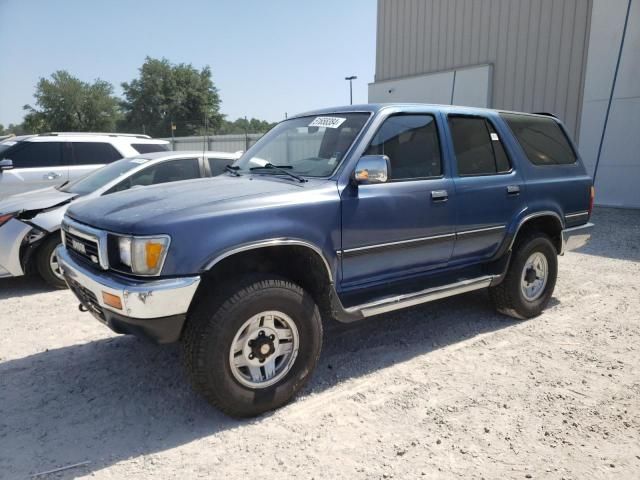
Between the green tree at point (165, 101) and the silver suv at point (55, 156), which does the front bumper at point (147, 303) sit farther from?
the green tree at point (165, 101)

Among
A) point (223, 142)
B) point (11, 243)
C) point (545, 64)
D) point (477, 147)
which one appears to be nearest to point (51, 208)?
point (11, 243)

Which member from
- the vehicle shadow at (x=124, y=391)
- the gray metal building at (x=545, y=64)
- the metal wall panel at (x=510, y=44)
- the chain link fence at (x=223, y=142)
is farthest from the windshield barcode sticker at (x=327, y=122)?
the chain link fence at (x=223, y=142)

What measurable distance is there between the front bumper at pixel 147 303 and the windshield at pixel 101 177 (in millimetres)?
3395

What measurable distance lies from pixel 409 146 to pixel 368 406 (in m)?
1.95

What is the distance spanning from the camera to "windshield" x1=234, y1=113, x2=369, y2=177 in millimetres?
3574

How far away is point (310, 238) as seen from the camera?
3.11m

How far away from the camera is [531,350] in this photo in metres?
4.05

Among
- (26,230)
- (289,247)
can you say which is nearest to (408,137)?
(289,247)

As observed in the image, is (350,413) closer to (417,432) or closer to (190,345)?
(417,432)

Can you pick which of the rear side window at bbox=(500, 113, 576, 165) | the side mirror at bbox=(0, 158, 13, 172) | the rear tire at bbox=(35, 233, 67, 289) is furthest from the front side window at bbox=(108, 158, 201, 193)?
the rear side window at bbox=(500, 113, 576, 165)

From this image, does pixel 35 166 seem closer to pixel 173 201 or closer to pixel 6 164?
pixel 6 164

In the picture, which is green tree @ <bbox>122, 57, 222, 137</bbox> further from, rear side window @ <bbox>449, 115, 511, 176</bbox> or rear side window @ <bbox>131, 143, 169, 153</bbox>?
rear side window @ <bbox>449, 115, 511, 176</bbox>

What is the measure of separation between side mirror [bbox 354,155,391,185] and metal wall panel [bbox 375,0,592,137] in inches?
474

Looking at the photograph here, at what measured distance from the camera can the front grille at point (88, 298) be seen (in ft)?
9.68
